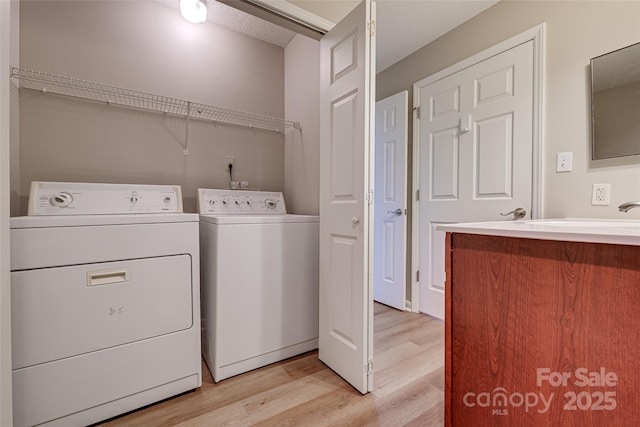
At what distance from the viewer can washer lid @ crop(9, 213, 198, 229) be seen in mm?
1048

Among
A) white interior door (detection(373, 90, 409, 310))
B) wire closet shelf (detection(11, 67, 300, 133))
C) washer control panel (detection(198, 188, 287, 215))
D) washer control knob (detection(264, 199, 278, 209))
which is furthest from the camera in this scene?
white interior door (detection(373, 90, 409, 310))

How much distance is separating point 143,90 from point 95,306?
57.3 inches

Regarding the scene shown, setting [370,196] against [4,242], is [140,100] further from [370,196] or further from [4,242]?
[370,196]

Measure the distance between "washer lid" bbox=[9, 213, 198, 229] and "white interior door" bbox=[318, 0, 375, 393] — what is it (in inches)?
30.5

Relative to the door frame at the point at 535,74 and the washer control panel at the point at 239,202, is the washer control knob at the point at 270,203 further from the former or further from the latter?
Result: the door frame at the point at 535,74

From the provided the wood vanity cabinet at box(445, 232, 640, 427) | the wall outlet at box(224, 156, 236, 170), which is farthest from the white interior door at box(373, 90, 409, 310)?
the wood vanity cabinet at box(445, 232, 640, 427)

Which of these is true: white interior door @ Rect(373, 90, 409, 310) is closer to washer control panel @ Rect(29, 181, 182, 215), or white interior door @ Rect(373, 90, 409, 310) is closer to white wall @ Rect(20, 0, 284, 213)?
white wall @ Rect(20, 0, 284, 213)

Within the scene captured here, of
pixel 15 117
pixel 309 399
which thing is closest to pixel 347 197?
pixel 309 399

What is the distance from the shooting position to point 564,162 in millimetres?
1636

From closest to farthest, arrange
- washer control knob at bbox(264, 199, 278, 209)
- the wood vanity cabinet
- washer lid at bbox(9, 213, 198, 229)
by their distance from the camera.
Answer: the wood vanity cabinet
washer lid at bbox(9, 213, 198, 229)
washer control knob at bbox(264, 199, 278, 209)

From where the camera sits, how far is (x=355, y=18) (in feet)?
4.51

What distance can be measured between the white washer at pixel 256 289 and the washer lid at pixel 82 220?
240 mm

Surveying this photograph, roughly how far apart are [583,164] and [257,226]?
6.20 feet

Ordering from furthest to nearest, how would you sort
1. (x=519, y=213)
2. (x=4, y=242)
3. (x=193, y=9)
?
(x=519, y=213) < (x=193, y=9) < (x=4, y=242)
